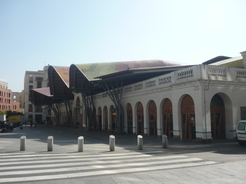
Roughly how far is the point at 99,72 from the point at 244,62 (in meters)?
19.3

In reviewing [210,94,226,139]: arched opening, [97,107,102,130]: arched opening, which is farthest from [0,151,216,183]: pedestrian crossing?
[97,107,102,130]: arched opening

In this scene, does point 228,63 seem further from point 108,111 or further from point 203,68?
point 108,111

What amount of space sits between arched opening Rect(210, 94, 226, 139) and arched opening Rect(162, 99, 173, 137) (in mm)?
3972

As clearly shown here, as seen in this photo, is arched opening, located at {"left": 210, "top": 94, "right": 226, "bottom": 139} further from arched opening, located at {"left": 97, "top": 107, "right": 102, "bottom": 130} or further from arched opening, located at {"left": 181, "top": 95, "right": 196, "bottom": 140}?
arched opening, located at {"left": 97, "top": 107, "right": 102, "bottom": 130}

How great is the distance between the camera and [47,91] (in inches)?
2628

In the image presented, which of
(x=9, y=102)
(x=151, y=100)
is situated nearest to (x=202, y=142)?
(x=151, y=100)

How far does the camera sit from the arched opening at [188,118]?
2087cm

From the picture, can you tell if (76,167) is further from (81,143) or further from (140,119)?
(140,119)

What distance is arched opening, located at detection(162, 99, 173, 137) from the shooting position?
23.8 m

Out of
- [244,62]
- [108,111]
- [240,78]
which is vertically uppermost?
Result: [244,62]

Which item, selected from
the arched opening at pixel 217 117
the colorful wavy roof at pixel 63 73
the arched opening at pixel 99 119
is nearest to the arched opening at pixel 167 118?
the arched opening at pixel 217 117

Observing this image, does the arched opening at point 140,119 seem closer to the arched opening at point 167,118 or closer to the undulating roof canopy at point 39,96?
the arched opening at point 167,118

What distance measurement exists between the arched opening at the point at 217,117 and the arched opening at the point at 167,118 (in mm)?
3972

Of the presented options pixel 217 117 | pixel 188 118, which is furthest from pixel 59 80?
pixel 217 117
